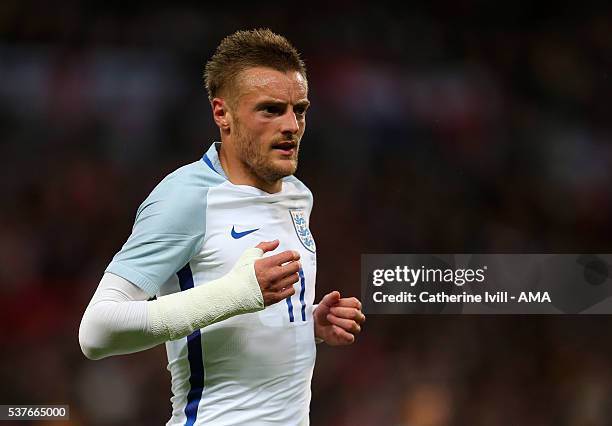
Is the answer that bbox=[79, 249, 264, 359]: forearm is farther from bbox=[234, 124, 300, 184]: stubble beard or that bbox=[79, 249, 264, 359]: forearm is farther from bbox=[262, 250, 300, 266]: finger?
bbox=[234, 124, 300, 184]: stubble beard

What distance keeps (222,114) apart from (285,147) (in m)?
0.16

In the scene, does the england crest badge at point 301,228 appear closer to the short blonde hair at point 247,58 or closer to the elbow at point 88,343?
the short blonde hair at point 247,58

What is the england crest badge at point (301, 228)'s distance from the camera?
1.84 meters

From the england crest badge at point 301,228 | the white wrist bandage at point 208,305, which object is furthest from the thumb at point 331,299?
the white wrist bandage at point 208,305

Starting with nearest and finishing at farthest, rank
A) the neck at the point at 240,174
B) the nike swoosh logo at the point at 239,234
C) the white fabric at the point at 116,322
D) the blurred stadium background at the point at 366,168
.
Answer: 1. the white fabric at the point at 116,322
2. the nike swoosh logo at the point at 239,234
3. the neck at the point at 240,174
4. the blurred stadium background at the point at 366,168

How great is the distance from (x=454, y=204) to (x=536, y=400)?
36.3 inches

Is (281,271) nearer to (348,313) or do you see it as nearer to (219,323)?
(219,323)

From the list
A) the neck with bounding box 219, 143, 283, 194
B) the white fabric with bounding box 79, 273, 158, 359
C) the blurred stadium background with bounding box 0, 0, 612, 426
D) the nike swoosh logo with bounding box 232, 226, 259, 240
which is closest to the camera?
the white fabric with bounding box 79, 273, 158, 359

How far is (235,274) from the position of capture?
5.02ft

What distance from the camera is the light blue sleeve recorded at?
157 cm

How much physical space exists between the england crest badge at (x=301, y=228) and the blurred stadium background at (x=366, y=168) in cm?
170

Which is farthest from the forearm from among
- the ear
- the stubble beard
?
the ear

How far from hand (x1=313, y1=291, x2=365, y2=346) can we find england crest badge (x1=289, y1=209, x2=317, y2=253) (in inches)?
4.6

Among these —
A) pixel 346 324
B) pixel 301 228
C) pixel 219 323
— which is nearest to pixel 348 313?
pixel 346 324
